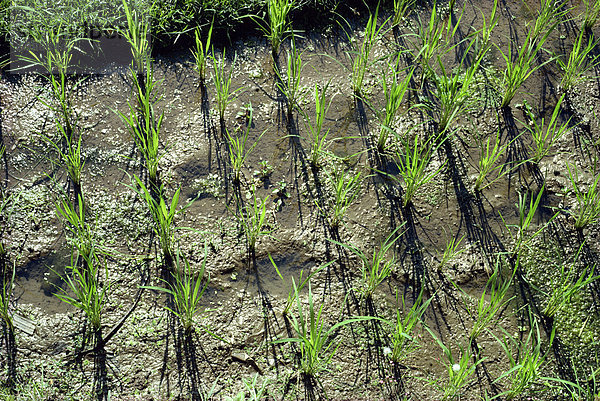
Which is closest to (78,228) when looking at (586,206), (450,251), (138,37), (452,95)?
(138,37)

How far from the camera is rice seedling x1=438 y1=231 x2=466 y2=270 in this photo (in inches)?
104

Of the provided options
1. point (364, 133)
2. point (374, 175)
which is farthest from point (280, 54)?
point (374, 175)

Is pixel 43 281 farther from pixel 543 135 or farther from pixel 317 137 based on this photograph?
pixel 543 135

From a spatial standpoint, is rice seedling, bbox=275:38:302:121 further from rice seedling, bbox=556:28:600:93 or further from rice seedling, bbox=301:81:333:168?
rice seedling, bbox=556:28:600:93

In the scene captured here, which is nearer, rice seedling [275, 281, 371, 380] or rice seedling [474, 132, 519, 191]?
rice seedling [275, 281, 371, 380]

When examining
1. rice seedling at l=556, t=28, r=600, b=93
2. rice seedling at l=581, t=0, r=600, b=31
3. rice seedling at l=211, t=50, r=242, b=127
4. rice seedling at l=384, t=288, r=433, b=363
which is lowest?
rice seedling at l=384, t=288, r=433, b=363

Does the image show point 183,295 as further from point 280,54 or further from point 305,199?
point 280,54

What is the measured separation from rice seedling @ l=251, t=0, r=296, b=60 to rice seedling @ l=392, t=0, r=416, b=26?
2.10ft

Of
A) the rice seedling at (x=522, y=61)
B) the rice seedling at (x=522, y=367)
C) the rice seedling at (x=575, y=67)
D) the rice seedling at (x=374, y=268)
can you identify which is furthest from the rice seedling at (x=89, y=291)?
the rice seedling at (x=575, y=67)

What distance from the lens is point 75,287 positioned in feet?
8.32

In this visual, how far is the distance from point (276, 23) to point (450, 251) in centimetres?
164

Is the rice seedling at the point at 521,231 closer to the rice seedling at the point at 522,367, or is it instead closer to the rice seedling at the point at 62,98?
the rice seedling at the point at 522,367

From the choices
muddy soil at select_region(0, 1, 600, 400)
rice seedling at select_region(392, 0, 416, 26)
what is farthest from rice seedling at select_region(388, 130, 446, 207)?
rice seedling at select_region(392, 0, 416, 26)

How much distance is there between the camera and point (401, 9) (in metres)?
3.67
